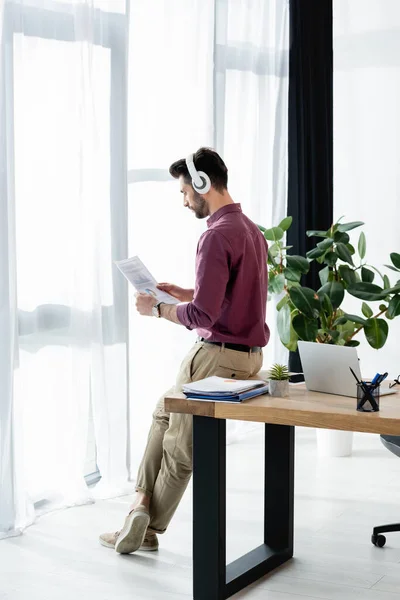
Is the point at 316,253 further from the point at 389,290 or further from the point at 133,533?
the point at 133,533

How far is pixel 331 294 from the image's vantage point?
146 inches

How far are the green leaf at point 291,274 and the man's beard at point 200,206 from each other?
1216 mm

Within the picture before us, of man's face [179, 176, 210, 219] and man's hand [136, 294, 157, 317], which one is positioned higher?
man's face [179, 176, 210, 219]

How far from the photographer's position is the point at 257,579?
11.1 feet

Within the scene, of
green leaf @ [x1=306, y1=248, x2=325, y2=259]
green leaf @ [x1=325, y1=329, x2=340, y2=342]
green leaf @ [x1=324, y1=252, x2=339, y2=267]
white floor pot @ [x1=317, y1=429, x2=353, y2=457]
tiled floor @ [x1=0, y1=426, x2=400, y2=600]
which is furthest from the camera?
Result: white floor pot @ [x1=317, y1=429, x2=353, y2=457]

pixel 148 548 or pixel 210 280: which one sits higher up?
pixel 210 280

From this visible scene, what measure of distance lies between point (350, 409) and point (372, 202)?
3.57 metres

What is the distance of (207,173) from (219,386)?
2.98 feet

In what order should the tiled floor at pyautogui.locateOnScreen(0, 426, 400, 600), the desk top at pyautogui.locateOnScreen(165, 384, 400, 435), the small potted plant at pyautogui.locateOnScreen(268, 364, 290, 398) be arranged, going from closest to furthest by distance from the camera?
the desk top at pyautogui.locateOnScreen(165, 384, 400, 435), the small potted plant at pyautogui.locateOnScreen(268, 364, 290, 398), the tiled floor at pyautogui.locateOnScreen(0, 426, 400, 600)

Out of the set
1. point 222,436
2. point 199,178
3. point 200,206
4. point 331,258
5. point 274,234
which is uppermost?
point 199,178

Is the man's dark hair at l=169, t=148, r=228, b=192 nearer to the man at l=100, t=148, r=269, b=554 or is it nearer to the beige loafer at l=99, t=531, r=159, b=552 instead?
the man at l=100, t=148, r=269, b=554

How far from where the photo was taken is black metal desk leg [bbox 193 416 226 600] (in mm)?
3045

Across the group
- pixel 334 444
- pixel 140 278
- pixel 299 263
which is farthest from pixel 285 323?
pixel 140 278

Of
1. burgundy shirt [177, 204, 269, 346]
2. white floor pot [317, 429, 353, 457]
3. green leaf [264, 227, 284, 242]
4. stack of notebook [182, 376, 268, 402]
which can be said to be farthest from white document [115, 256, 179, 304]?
white floor pot [317, 429, 353, 457]
